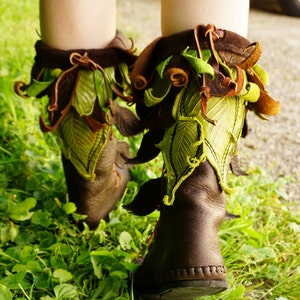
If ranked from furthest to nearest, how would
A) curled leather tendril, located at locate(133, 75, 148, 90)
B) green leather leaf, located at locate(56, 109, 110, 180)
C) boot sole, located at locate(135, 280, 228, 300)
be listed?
green leather leaf, located at locate(56, 109, 110, 180)
curled leather tendril, located at locate(133, 75, 148, 90)
boot sole, located at locate(135, 280, 228, 300)

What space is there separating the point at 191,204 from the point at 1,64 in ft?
4.59

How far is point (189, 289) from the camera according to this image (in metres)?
0.99

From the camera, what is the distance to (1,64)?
2.21 m

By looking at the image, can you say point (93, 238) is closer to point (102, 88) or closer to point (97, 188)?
point (97, 188)

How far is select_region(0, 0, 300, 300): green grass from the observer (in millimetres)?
1151

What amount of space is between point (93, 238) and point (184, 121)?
401mm

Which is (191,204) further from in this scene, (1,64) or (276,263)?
(1,64)

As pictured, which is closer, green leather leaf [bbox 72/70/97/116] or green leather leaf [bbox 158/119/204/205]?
green leather leaf [bbox 158/119/204/205]

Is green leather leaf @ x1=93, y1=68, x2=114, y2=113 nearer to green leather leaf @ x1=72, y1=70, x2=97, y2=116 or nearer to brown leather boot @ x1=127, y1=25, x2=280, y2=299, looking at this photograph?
green leather leaf @ x1=72, y1=70, x2=97, y2=116

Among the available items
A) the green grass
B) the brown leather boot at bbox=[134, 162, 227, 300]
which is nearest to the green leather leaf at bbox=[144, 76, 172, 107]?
the brown leather boot at bbox=[134, 162, 227, 300]

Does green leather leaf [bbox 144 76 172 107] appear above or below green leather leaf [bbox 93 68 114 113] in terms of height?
above

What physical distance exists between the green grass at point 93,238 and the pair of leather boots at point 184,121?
0.39 feet

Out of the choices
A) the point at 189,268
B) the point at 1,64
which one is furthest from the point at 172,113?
the point at 1,64

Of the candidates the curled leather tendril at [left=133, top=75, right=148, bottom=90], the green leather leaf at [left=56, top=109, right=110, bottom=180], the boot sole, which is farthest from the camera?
the green leather leaf at [left=56, top=109, right=110, bottom=180]
